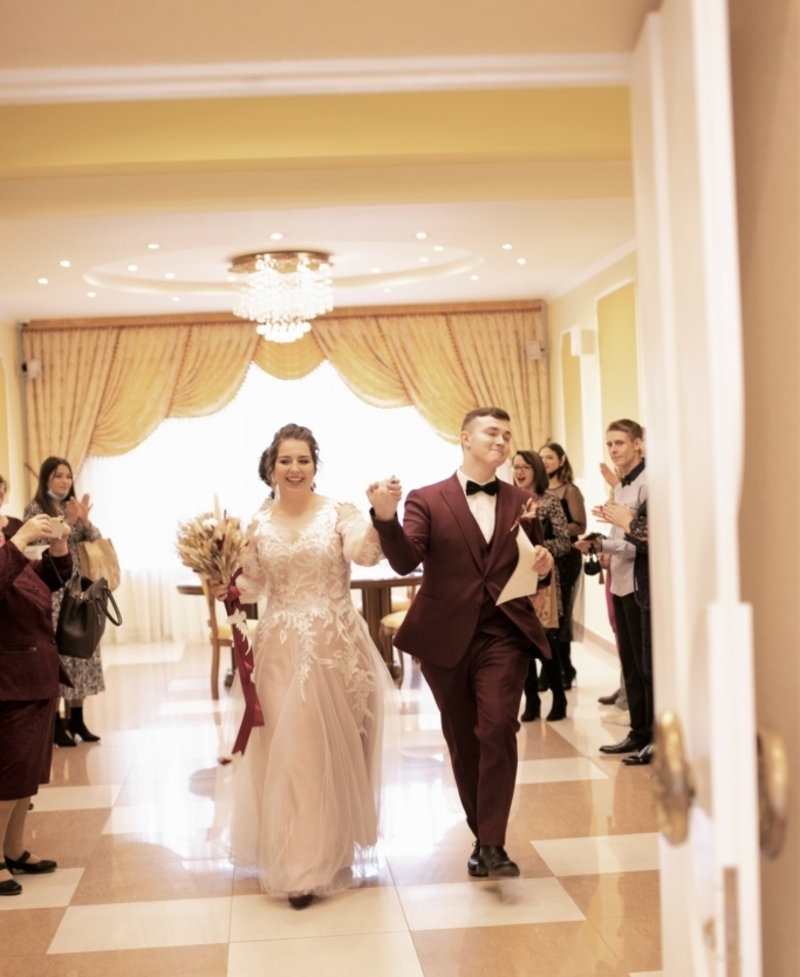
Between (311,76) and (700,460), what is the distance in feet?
3.90

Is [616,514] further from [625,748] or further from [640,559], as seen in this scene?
[625,748]

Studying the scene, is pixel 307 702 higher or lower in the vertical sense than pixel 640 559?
lower

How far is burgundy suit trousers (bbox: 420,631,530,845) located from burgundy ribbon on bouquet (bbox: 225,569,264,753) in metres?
0.65

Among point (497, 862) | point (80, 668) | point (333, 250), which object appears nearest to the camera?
point (497, 862)

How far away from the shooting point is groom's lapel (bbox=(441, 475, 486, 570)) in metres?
4.38

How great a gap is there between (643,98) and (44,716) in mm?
3579

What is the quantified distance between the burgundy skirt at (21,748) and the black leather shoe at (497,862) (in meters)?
1.68

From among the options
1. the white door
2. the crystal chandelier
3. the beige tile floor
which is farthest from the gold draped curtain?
the white door

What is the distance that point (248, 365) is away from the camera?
11.6m

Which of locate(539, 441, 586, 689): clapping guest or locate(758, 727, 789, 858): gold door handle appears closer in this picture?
locate(758, 727, 789, 858): gold door handle

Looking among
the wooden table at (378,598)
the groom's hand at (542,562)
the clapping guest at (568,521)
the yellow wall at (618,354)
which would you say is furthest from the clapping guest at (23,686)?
the yellow wall at (618,354)

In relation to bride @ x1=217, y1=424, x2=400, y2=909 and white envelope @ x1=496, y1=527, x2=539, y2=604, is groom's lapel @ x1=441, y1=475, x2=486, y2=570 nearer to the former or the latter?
white envelope @ x1=496, y1=527, x2=539, y2=604

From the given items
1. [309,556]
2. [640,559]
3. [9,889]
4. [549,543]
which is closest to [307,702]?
[309,556]

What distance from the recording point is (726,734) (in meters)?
1.30
